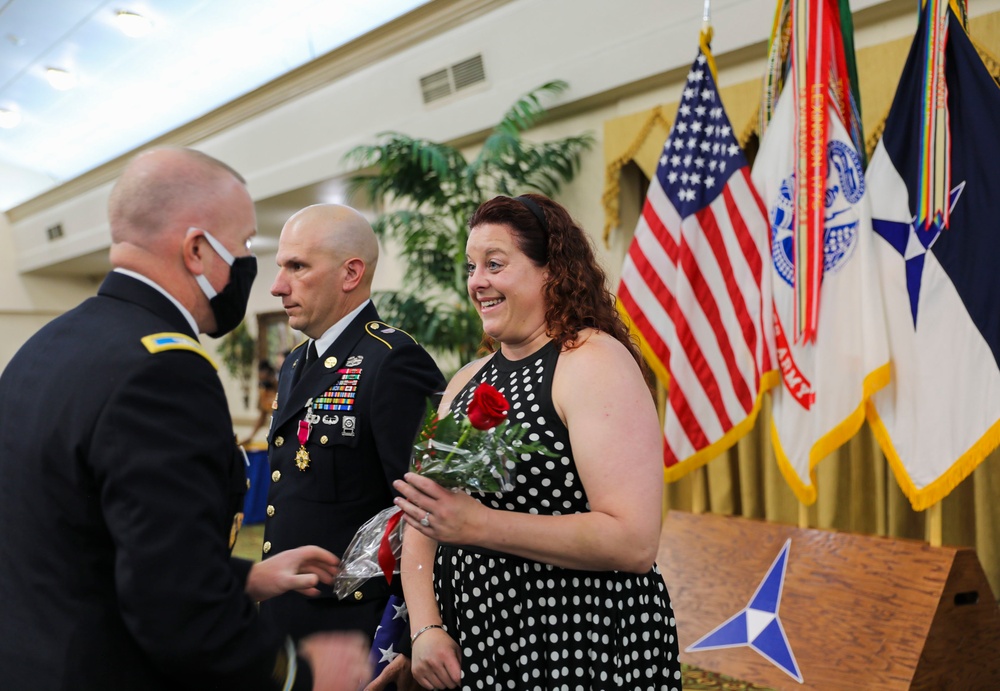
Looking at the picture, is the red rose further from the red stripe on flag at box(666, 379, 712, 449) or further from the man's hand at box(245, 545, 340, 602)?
the red stripe on flag at box(666, 379, 712, 449)

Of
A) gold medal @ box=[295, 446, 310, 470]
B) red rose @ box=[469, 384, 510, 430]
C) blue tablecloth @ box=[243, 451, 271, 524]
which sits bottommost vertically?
blue tablecloth @ box=[243, 451, 271, 524]

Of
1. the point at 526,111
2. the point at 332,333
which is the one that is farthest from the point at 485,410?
the point at 526,111

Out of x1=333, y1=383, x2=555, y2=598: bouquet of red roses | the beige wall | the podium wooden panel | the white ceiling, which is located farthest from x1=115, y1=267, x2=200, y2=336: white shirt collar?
the white ceiling

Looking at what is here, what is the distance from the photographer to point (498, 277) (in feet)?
5.70

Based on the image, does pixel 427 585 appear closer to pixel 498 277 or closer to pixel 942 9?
pixel 498 277

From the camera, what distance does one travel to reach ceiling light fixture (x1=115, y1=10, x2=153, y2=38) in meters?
8.10

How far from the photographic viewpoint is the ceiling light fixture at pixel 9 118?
11398 millimetres

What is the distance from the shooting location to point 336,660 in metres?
1.28

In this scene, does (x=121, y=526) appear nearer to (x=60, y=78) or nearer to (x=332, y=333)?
(x=332, y=333)

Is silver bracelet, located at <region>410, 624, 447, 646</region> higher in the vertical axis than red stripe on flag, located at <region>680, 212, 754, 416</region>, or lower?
lower

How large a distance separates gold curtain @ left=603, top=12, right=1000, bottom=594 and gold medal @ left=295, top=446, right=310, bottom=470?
89.2 inches

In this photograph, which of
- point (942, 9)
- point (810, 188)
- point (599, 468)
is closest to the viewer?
point (599, 468)

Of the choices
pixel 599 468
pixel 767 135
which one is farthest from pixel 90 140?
pixel 599 468

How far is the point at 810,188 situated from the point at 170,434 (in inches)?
112
